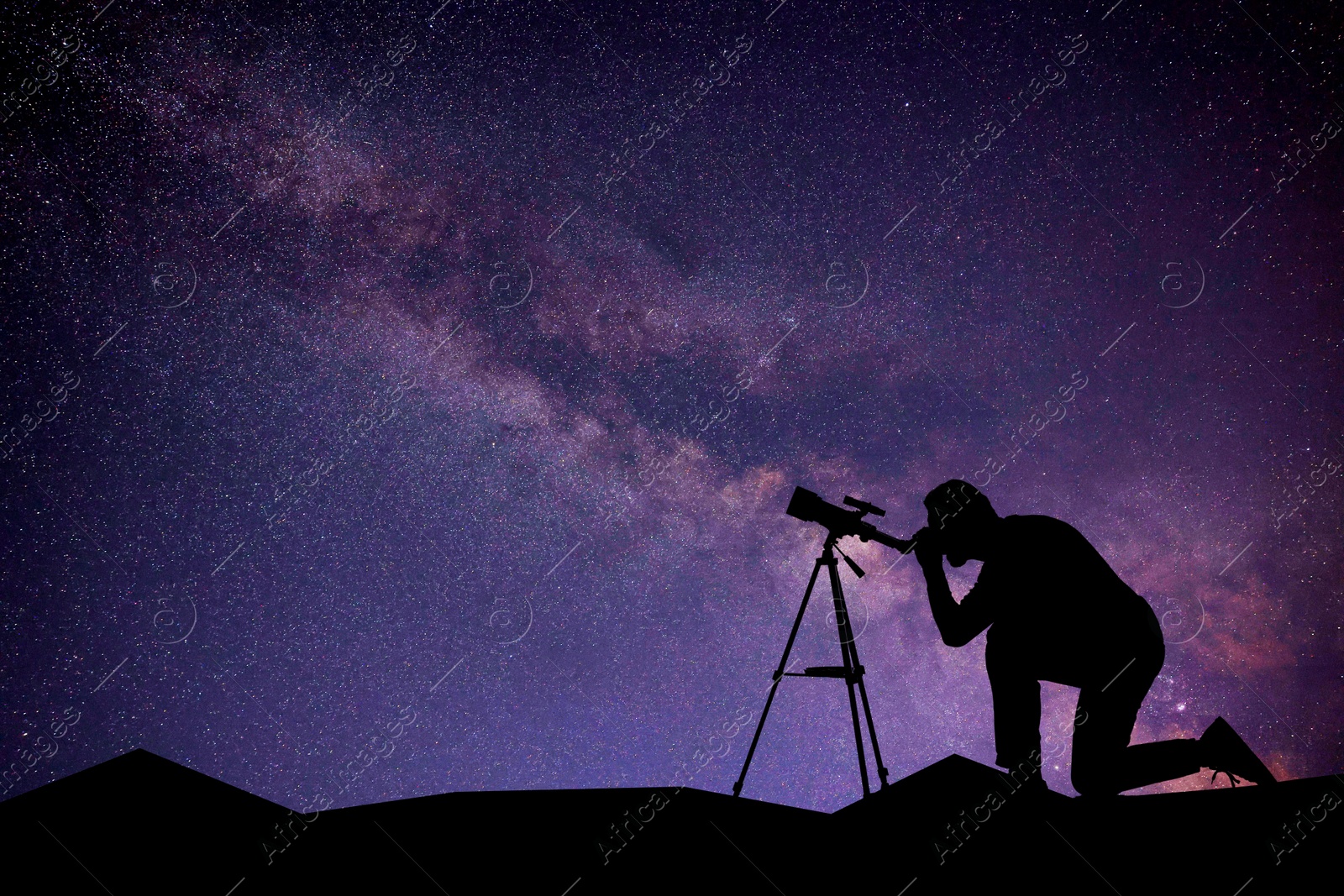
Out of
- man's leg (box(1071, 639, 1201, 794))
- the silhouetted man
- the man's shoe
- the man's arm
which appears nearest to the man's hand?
the man's arm

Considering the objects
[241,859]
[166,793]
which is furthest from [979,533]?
[166,793]

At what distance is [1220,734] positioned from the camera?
2.81 metres

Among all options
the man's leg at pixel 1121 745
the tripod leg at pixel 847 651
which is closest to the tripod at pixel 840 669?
the tripod leg at pixel 847 651

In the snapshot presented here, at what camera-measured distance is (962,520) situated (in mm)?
3289

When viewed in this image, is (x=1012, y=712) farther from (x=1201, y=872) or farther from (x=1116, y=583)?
(x=1201, y=872)

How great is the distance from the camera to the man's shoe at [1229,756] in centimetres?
275

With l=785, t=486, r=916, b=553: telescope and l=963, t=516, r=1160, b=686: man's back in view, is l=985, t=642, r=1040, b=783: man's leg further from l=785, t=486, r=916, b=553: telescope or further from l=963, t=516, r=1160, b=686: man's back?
l=785, t=486, r=916, b=553: telescope

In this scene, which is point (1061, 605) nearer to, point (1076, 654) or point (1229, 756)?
point (1076, 654)

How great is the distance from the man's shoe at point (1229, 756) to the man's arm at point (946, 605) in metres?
0.97

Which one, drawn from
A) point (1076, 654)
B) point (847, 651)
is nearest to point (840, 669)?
point (847, 651)

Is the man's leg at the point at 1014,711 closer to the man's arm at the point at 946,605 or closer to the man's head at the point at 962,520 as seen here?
the man's arm at the point at 946,605

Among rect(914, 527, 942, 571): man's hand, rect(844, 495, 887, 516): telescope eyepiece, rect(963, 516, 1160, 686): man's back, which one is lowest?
rect(963, 516, 1160, 686): man's back

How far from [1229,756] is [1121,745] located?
1.58 ft

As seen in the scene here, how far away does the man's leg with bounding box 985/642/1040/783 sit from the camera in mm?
2902
